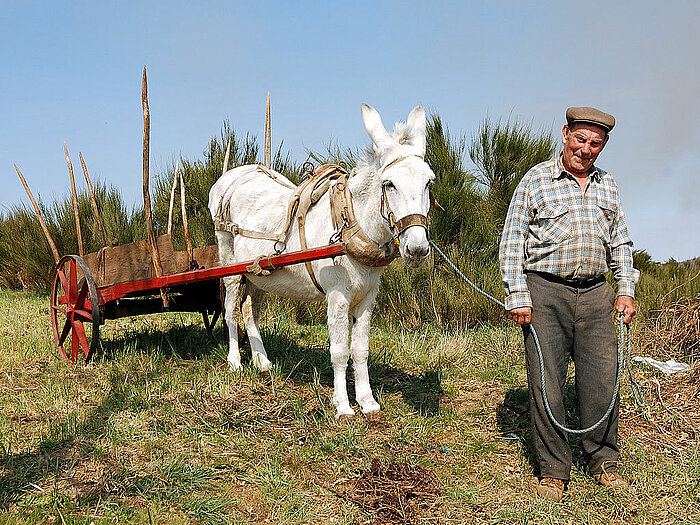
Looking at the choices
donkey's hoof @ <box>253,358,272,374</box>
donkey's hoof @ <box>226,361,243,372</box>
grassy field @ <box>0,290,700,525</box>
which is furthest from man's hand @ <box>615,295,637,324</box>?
donkey's hoof @ <box>226,361,243,372</box>

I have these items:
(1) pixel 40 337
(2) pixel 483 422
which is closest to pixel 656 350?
(2) pixel 483 422

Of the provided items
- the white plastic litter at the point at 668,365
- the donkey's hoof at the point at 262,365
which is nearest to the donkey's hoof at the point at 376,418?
the donkey's hoof at the point at 262,365

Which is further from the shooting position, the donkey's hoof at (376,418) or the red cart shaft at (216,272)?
the donkey's hoof at (376,418)

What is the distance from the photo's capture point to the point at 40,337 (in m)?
6.80

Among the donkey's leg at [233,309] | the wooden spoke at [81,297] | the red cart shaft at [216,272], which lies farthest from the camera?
the donkey's leg at [233,309]

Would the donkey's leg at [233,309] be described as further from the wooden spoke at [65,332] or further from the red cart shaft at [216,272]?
the wooden spoke at [65,332]

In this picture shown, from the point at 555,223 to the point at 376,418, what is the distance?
199 centimetres

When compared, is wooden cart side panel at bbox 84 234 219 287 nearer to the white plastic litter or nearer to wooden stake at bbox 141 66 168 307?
wooden stake at bbox 141 66 168 307

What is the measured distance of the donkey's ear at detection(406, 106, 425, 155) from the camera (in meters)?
4.00

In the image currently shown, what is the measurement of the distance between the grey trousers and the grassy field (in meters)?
0.25

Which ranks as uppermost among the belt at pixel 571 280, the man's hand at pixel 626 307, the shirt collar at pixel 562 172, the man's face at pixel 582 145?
the man's face at pixel 582 145

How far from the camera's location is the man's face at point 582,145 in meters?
3.52

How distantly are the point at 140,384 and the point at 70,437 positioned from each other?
1.04 m

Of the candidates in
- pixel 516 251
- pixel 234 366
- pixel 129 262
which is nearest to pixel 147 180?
pixel 129 262
